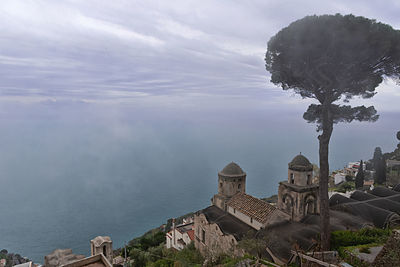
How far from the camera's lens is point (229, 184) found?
72.8 ft

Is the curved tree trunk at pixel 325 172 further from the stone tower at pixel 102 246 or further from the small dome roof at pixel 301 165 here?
the stone tower at pixel 102 246

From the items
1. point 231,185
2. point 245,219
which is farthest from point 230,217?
point 231,185

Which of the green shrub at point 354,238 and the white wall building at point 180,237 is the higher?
the green shrub at point 354,238

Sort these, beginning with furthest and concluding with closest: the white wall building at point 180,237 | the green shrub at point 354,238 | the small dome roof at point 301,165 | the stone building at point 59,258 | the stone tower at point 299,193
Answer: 1. the white wall building at point 180,237
2. the small dome roof at point 301,165
3. the stone tower at point 299,193
4. the stone building at point 59,258
5. the green shrub at point 354,238

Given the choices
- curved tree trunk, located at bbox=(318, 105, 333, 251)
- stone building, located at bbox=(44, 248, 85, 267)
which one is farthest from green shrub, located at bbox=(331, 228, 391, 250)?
stone building, located at bbox=(44, 248, 85, 267)

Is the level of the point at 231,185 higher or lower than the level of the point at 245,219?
higher

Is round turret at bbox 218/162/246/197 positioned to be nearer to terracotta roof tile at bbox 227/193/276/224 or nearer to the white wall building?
terracotta roof tile at bbox 227/193/276/224

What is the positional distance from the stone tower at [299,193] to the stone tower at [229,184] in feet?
14.0

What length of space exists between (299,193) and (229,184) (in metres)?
6.60

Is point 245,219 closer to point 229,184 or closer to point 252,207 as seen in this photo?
point 252,207

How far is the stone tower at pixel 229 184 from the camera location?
72.5 feet

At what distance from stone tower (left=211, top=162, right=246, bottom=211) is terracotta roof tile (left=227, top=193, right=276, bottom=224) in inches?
32.0

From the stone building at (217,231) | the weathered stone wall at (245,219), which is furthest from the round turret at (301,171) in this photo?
the stone building at (217,231)

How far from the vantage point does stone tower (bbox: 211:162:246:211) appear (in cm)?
2209
